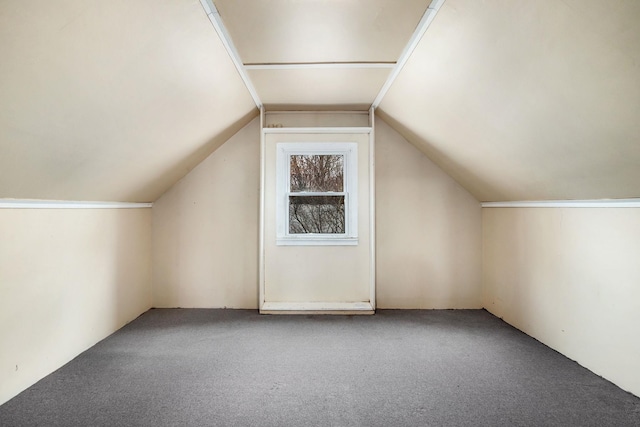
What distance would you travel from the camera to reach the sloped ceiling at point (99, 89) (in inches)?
50.8

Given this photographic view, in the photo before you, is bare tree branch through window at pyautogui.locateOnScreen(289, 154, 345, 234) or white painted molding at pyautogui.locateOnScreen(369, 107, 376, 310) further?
bare tree branch through window at pyautogui.locateOnScreen(289, 154, 345, 234)

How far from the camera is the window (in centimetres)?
369

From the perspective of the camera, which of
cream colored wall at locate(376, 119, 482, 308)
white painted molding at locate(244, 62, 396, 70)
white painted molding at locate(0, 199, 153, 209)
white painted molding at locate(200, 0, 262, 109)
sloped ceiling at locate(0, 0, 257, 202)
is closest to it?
sloped ceiling at locate(0, 0, 257, 202)

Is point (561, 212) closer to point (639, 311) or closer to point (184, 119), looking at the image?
point (639, 311)

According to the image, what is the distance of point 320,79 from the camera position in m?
2.81

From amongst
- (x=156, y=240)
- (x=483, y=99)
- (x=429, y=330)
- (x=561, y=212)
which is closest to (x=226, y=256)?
(x=156, y=240)

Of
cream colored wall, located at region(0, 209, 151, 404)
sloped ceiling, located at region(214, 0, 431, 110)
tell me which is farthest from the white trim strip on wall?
cream colored wall, located at region(0, 209, 151, 404)

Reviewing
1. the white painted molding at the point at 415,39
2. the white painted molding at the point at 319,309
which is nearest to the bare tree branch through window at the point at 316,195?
the white painted molding at the point at 319,309

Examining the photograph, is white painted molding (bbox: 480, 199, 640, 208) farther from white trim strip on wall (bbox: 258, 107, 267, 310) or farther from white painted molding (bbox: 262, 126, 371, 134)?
white trim strip on wall (bbox: 258, 107, 267, 310)

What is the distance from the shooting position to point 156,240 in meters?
3.73

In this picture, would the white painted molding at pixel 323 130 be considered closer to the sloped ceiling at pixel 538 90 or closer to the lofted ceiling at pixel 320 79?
the lofted ceiling at pixel 320 79

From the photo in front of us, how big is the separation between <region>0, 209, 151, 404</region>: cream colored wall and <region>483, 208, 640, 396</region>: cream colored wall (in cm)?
364

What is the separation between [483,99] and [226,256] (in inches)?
113

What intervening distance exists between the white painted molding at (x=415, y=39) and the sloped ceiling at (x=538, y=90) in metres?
0.03
